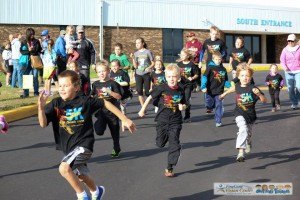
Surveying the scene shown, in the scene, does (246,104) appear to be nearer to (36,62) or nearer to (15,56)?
(36,62)

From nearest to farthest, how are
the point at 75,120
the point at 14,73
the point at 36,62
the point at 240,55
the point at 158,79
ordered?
the point at 75,120
the point at 158,79
the point at 240,55
the point at 36,62
the point at 14,73

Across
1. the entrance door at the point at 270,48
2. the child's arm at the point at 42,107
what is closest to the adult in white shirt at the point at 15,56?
the child's arm at the point at 42,107

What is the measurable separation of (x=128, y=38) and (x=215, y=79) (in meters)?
25.5

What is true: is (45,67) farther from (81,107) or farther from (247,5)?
(247,5)

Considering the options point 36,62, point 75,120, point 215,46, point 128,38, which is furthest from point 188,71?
point 128,38

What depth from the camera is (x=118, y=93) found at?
767 cm

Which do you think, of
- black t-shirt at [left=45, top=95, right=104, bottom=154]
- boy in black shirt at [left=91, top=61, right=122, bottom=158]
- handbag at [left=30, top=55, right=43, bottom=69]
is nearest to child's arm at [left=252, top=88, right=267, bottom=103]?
boy in black shirt at [left=91, top=61, right=122, bottom=158]

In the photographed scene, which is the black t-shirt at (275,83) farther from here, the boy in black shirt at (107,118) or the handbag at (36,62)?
the handbag at (36,62)

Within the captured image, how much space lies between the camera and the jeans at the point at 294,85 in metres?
11.8

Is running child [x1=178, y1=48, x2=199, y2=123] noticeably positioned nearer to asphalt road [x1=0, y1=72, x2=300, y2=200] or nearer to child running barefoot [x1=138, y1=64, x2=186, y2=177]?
asphalt road [x1=0, y1=72, x2=300, y2=200]

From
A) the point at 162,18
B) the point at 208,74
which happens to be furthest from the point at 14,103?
the point at 162,18

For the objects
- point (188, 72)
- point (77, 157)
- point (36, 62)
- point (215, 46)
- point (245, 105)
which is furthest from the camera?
point (36, 62)

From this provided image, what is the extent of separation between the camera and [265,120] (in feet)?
35.7

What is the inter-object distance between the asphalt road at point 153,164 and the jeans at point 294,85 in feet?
6.04
